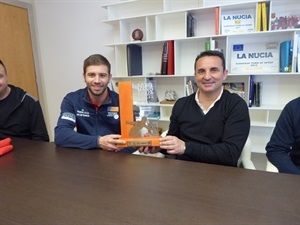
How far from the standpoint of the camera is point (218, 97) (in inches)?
58.9

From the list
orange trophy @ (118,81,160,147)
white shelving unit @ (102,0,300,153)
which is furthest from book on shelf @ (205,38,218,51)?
orange trophy @ (118,81,160,147)

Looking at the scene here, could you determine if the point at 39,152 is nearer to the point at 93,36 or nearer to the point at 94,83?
the point at 94,83

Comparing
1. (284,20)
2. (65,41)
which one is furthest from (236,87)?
(65,41)

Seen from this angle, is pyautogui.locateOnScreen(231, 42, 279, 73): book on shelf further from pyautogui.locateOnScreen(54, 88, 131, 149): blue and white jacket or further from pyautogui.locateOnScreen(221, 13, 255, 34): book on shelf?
pyautogui.locateOnScreen(54, 88, 131, 149): blue and white jacket

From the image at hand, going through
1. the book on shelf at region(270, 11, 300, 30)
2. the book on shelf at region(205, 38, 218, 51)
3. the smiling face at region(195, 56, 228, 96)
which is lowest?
the smiling face at region(195, 56, 228, 96)

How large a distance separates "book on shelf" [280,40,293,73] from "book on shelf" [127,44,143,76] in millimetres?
1577

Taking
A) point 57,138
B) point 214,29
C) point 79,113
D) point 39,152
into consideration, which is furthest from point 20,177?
point 214,29

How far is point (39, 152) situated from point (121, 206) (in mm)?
744

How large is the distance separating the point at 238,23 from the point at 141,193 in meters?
2.23

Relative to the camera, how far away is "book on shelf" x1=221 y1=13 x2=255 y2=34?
7.85ft

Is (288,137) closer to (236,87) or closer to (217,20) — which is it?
(236,87)

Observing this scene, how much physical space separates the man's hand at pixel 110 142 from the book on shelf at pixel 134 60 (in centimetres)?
172

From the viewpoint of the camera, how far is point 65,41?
344 cm

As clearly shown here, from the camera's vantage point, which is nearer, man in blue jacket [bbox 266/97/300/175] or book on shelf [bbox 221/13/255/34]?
man in blue jacket [bbox 266/97/300/175]
